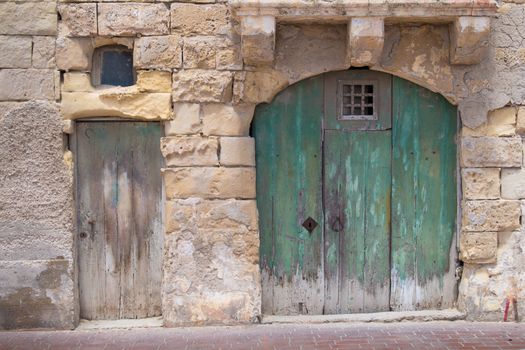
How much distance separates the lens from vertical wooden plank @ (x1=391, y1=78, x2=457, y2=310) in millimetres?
5918

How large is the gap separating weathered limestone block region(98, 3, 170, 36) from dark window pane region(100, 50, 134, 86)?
24 centimetres

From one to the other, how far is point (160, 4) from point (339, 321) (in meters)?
3.30

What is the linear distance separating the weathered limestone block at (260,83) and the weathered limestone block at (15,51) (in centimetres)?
186

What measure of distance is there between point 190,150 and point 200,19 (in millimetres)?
1172

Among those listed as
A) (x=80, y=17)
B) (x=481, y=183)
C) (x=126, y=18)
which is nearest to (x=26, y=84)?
(x=80, y=17)

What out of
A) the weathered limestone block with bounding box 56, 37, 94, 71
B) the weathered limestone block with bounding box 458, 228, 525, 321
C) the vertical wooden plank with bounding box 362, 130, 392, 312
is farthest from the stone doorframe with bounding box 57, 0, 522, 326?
the vertical wooden plank with bounding box 362, 130, 392, 312

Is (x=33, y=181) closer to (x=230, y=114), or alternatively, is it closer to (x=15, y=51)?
(x=15, y=51)

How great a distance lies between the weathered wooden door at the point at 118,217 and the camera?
5.77 metres

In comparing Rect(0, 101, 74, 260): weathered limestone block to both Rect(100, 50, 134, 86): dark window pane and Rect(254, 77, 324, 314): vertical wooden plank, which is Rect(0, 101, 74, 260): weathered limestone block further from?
Rect(254, 77, 324, 314): vertical wooden plank

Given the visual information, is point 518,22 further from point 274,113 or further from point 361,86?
point 274,113

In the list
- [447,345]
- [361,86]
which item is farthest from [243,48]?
[447,345]

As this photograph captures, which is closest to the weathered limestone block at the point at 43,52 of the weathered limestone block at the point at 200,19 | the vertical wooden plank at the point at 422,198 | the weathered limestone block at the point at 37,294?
the weathered limestone block at the point at 200,19

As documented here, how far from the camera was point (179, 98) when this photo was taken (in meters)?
5.61

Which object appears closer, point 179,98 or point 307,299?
point 179,98
